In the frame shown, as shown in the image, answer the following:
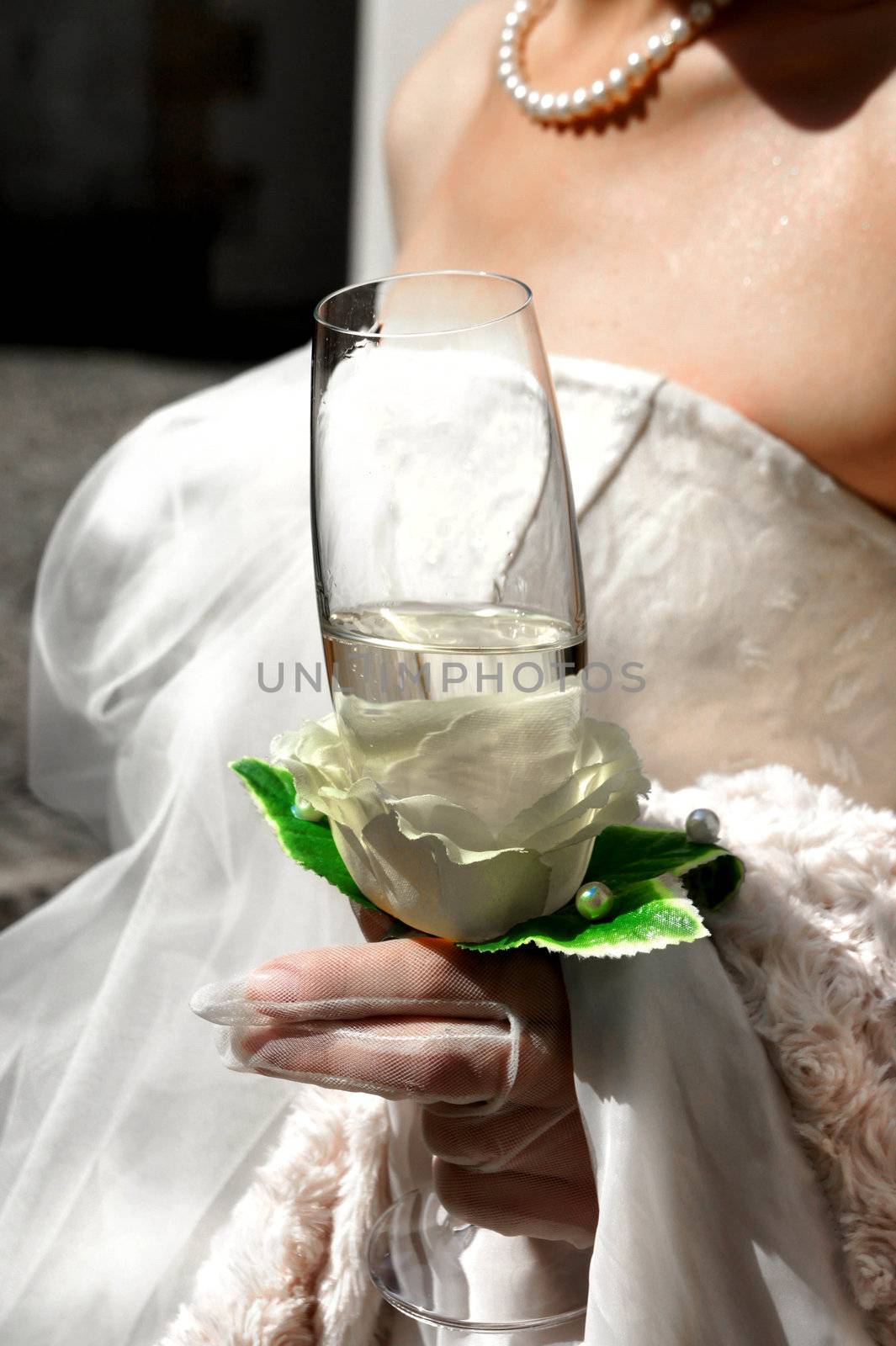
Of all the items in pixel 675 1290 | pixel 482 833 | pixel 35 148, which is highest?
pixel 482 833

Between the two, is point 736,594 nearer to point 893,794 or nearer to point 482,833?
point 893,794

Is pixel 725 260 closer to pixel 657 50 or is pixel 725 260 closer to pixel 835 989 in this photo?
pixel 657 50

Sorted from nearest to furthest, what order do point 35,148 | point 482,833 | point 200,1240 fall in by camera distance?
1. point 482,833
2. point 200,1240
3. point 35,148

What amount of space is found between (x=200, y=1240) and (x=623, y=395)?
0.43 m

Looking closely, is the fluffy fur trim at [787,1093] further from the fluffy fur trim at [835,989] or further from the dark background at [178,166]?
the dark background at [178,166]

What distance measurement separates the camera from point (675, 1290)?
37 centimetres

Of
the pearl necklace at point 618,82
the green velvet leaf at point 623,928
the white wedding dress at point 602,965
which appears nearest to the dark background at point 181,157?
the pearl necklace at point 618,82

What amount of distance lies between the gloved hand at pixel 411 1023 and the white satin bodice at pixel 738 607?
0.22 metres

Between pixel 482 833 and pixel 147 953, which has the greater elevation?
pixel 482 833

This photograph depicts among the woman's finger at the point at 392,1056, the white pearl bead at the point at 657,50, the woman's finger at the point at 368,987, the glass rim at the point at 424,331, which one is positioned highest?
the white pearl bead at the point at 657,50

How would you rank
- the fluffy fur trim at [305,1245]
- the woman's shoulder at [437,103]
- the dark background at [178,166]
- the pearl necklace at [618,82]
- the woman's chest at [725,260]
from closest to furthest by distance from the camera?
the fluffy fur trim at [305,1245], the woman's chest at [725,260], the pearl necklace at [618,82], the woman's shoulder at [437,103], the dark background at [178,166]

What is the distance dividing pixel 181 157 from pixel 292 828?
341 cm

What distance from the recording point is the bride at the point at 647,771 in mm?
389

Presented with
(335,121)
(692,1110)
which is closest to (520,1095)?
(692,1110)
